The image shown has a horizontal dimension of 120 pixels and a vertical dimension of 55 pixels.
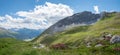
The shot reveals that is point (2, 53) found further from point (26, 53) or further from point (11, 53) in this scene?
point (26, 53)

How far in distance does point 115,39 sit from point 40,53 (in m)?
137

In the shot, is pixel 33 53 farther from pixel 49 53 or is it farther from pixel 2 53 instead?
pixel 2 53

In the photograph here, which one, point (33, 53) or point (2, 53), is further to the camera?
point (2, 53)

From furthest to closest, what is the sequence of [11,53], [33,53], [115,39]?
1. [115,39]
2. [11,53]
3. [33,53]

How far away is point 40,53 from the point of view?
67.1 feet

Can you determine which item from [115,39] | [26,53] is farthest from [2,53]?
[115,39]

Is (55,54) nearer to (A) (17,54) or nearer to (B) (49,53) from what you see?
(B) (49,53)

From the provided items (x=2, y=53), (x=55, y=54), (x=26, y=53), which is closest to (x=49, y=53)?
(x=55, y=54)

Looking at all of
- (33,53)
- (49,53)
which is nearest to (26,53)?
(33,53)

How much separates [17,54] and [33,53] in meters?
1.39

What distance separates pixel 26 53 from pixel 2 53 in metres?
3.22

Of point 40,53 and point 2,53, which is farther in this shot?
point 2,53

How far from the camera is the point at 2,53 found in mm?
22641

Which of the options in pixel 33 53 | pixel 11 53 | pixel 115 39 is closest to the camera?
pixel 33 53
